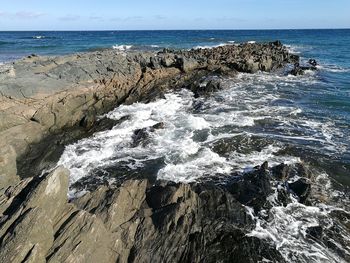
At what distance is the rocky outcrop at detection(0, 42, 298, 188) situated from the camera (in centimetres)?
2159

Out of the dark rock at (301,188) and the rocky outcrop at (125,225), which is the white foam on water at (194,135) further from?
the rocky outcrop at (125,225)

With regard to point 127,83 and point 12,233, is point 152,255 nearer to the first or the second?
point 12,233

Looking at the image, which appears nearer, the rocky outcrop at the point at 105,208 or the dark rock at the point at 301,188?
the rocky outcrop at the point at 105,208

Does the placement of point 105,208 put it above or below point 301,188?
above

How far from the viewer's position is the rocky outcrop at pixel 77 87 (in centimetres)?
2159

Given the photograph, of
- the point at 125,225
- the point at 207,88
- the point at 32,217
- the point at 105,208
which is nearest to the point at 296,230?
the point at 125,225

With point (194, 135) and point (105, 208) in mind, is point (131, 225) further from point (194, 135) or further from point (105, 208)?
point (194, 135)

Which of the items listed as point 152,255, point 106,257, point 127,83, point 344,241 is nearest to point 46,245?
point 106,257

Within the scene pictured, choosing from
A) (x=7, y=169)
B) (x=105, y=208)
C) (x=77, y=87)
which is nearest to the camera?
(x=105, y=208)

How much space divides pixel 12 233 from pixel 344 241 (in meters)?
10.4

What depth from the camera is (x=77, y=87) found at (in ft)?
91.0

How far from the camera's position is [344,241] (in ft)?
40.3

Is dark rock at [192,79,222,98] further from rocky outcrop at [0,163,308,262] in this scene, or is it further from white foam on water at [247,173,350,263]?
rocky outcrop at [0,163,308,262]

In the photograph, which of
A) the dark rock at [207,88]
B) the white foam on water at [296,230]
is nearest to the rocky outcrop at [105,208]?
the white foam on water at [296,230]
